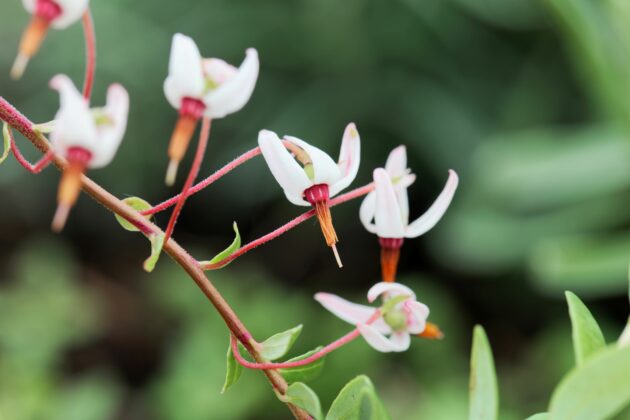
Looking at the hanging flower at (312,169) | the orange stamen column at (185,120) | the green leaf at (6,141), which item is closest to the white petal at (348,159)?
the hanging flower at (312,169)

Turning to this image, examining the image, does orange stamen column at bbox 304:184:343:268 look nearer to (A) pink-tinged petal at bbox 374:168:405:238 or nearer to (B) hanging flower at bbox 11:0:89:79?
(A) pink-tinged petal at bbox 374:168:405:238

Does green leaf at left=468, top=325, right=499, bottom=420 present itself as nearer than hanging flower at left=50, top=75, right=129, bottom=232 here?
No

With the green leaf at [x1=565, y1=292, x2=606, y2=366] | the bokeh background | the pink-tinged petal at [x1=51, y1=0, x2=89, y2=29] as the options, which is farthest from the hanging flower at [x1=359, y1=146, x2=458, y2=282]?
the bokeh background

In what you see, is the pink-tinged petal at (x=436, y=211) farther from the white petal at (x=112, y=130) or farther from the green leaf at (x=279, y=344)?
the white petal at (x=112, y=130)

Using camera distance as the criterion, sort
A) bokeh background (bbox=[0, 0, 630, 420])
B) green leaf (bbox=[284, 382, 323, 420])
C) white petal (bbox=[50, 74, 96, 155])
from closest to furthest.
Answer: white petal (bbox=[50, 74, 96, 155])
green leaf (bbox=[284, 382, 323, 420])
bokeh background (bbox=[0, 0, 630, 420])

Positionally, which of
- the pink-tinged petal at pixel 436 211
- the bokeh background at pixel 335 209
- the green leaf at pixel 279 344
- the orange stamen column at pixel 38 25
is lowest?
the bokeh background at pixel 335 209

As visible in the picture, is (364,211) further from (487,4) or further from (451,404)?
(487,4)

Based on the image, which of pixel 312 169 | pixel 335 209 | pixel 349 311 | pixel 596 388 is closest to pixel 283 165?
pixel 312 169

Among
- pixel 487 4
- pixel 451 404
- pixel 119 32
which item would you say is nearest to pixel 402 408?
pixel 451 404
